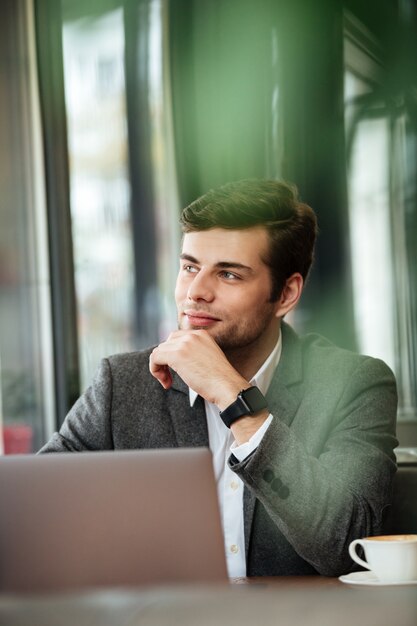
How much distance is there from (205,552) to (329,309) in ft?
0.69

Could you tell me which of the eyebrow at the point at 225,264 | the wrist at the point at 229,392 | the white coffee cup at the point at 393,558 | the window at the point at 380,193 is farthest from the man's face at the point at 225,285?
the window at the point at 380,193

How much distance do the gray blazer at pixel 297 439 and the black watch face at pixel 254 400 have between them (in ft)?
0.09

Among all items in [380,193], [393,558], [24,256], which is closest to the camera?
[380,193]

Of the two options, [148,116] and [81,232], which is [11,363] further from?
[148,116]

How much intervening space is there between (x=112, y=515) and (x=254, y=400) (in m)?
0.42

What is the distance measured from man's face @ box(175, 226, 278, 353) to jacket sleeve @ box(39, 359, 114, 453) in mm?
134

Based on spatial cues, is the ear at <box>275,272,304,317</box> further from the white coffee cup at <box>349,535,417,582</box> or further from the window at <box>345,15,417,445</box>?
the window at <box>345,15,417,445</box>

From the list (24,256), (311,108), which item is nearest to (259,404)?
(311,108)

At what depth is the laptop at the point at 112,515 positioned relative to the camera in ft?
1.40

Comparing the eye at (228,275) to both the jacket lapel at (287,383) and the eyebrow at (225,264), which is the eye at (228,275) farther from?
the jacket lapel at (287,383)

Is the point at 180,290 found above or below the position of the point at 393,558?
above

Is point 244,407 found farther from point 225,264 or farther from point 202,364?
point 225,264

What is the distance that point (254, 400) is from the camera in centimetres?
87

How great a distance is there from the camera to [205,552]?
0.45 meters
